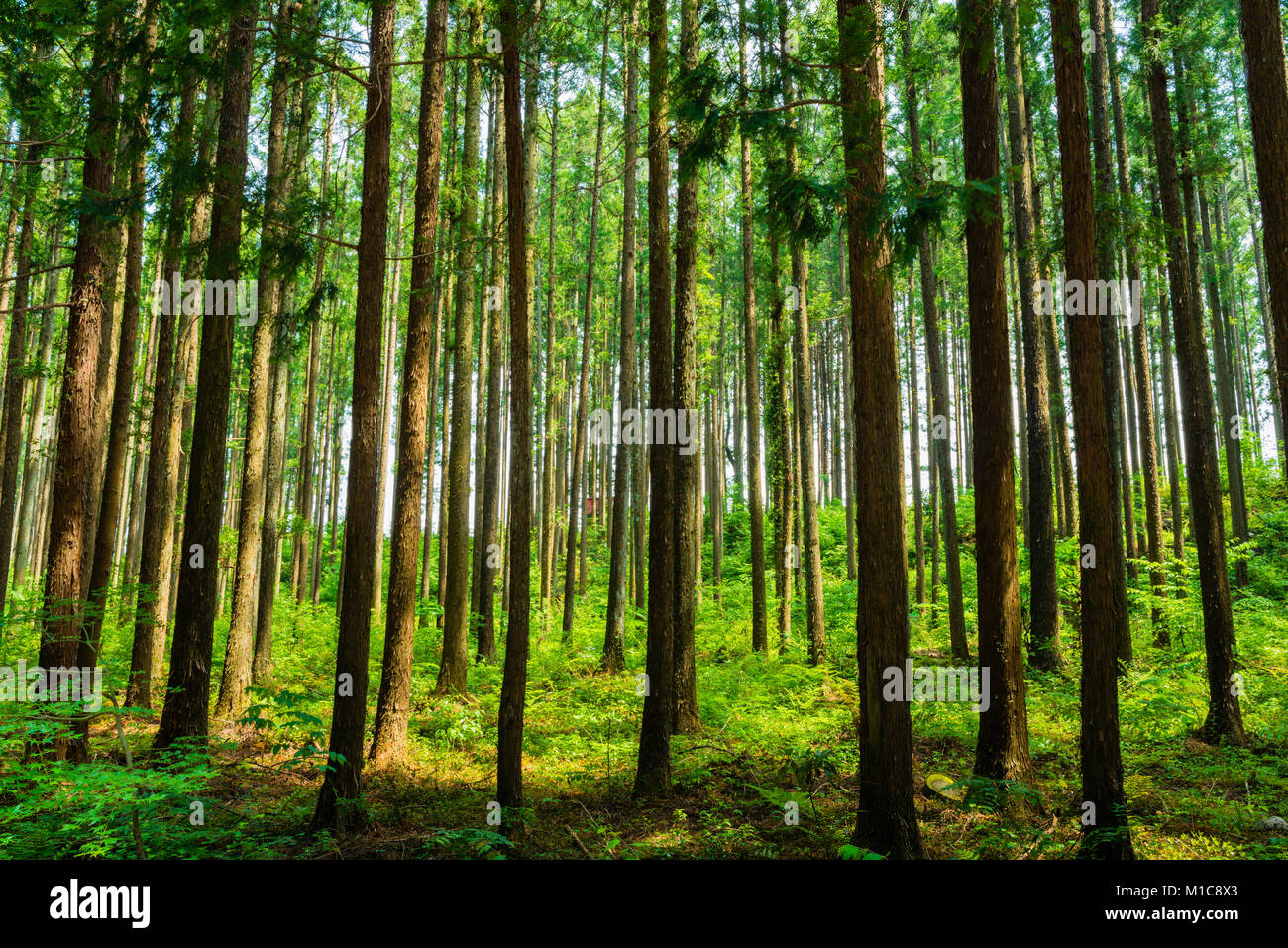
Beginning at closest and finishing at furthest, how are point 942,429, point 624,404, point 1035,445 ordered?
point 1035,445, point 942,429, point 624,404

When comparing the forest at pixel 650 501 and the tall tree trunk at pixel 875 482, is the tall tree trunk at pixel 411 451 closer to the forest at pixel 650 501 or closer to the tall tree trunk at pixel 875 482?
the forest at pixel 650 501

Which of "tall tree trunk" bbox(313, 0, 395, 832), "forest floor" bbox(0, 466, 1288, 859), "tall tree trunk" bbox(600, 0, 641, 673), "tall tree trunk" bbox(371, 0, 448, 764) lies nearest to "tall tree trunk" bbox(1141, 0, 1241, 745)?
"forest floor" bbox(0, 466, 1288, 859)

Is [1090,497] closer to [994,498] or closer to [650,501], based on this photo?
[994,498]

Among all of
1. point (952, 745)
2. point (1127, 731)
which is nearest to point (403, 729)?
point (952, 745)

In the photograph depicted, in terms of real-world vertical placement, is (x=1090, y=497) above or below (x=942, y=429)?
below

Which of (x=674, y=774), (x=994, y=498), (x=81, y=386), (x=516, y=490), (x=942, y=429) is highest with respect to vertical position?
(x=942, y=429)

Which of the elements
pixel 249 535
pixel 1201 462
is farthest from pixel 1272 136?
pixel 249 535

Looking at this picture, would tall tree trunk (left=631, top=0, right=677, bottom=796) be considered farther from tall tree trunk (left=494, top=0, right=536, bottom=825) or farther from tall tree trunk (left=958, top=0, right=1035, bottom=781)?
tall tree trunk (left=958, top=0, right=1035, bottom=781)

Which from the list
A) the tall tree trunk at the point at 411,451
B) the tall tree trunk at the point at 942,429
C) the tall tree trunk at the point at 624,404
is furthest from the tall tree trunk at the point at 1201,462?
the tall tree trunk at the point at 411,451

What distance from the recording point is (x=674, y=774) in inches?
306

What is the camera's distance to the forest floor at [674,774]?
5.69 m

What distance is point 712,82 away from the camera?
20.1 ft

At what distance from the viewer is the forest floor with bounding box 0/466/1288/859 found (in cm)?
569

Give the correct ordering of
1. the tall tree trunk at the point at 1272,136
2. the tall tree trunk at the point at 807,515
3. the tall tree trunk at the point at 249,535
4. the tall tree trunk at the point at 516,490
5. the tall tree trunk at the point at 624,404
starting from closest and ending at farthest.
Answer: the tall tree trunk at the point at 1272,136 < the tall tree trunk at the point at 516,490 < the tall tree trunk at the point at 249,535 < the tall tree trunk at the point at 624,404 < the tall tree trunk at the point at 807,515
